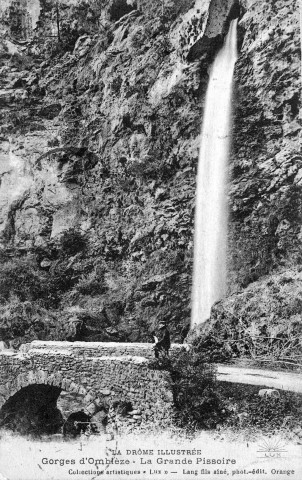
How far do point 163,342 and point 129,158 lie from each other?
8.91 ft

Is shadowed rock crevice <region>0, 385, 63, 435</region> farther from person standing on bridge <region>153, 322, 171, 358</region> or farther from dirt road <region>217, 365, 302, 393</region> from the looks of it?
dirt road <region>217, 365, 302, 393</region>

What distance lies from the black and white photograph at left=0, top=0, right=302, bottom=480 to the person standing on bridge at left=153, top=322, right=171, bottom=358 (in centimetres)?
6

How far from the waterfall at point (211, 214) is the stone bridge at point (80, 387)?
36.1 inches

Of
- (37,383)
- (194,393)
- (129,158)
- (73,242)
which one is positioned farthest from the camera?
(129,158)

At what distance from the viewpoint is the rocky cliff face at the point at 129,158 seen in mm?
7668

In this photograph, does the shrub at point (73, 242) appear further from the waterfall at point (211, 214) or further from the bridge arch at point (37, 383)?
the bridge arch at point (37, 383)

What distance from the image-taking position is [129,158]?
335 inches

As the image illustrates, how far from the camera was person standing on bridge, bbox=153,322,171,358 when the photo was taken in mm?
6980

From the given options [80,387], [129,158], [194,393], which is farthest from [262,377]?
[129,158]

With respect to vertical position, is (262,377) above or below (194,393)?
above

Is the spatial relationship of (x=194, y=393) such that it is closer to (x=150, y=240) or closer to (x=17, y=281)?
(x=150, y=240)

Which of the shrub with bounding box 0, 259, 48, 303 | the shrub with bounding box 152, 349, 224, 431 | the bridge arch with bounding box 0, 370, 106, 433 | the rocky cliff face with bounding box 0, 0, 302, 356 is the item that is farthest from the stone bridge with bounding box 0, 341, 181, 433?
the shrub with bounding box 0, 259, 48, 303

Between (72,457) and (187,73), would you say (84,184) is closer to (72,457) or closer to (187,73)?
(187,73)

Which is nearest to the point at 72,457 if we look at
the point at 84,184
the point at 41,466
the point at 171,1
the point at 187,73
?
the point at 41,466
